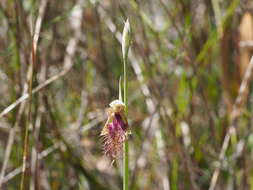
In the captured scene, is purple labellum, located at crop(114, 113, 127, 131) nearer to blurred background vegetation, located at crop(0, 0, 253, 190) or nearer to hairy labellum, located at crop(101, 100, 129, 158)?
hairy labellum, located at crop(101, 100, 129, 158)

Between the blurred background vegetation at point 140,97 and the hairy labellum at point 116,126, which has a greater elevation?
the blurred background vegetation at point 140,97

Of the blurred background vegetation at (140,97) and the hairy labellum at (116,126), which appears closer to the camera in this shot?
the hairy labellum at (116,126)

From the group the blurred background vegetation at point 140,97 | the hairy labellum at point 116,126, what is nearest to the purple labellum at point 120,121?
the hairy labellum at point 116,126

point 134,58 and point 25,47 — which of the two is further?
point 134,58

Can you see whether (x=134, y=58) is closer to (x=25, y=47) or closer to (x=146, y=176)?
(x=25, y=47)

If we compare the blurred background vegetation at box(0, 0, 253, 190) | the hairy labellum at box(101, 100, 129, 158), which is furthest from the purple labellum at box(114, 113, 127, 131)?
the blurred background vegetation at box(0, 0, 253, 190)

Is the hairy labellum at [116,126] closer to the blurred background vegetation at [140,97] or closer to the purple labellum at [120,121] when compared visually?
the purple labellum at [120,121]

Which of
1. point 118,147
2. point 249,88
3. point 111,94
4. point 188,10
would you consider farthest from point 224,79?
point 118,147

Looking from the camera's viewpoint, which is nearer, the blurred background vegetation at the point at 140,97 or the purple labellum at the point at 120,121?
the purple labellum at the point at 120,121

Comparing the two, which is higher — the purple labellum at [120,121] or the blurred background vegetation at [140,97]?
the blurred background vegetation at [140,97]
